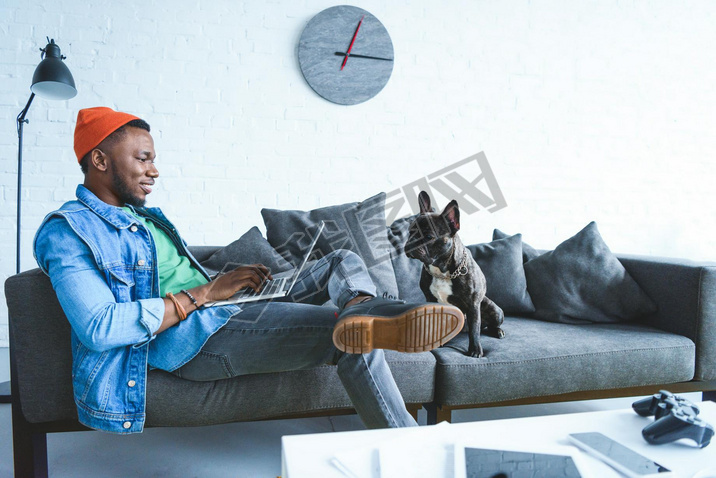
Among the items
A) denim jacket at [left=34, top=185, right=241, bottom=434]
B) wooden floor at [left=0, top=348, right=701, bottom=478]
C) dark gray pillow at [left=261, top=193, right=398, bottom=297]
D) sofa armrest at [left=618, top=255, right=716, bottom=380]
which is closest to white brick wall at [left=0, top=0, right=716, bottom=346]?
dark gray pillow at [left=261, top=193, right=398, bottom=297]

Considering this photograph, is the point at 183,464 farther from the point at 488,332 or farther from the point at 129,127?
the point at 488,332

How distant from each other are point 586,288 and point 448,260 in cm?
83

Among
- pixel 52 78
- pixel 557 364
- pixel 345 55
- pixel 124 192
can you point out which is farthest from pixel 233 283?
pixel 345 55

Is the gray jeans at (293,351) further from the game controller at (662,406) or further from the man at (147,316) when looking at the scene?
the game controller at (662,406)

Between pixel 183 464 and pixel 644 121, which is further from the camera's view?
pixel 644 121

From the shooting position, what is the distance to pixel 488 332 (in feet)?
6.08

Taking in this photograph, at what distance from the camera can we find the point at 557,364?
1.60 metres

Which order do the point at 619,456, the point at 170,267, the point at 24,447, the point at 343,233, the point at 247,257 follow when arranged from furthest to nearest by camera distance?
the point at 343,233
the point at 247,257
the point at 170,267
the point at 24,447
the point at 619,456

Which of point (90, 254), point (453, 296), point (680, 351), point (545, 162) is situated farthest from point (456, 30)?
point (90, 254)

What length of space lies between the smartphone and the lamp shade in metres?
2.47

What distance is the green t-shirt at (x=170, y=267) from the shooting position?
1400 millimetres

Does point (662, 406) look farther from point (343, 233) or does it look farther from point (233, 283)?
point (343, 233)

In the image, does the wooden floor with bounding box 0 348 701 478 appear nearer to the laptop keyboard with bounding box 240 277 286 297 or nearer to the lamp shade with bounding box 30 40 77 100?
the laptop keyboard with bounding box 240 277 286 297

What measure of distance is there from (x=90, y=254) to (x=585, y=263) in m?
2.01
